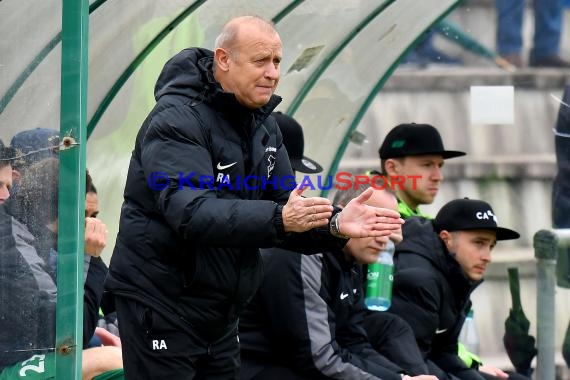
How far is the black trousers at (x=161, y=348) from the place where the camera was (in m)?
4.61

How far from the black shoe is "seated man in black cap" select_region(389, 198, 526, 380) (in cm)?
527

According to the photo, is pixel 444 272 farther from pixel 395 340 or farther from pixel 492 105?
pixel 492 105

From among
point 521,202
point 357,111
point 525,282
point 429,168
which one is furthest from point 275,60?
point 521,202

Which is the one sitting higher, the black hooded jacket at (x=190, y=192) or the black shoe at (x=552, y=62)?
the black shoe at (x=552, y=62)

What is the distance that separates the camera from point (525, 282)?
10328 mm

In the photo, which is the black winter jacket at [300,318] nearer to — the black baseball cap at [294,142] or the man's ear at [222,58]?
the black baseball cap at [294,142]

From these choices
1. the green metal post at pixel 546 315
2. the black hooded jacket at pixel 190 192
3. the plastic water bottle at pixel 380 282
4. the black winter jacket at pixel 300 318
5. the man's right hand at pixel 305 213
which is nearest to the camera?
the man's right hand at pixel 305 213

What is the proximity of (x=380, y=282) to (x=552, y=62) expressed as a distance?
6.19 meters

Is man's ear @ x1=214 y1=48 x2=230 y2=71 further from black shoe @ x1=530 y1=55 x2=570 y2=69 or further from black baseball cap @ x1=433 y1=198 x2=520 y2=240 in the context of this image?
black shoe @ x1=530 y1=55 x2=570 y2=69

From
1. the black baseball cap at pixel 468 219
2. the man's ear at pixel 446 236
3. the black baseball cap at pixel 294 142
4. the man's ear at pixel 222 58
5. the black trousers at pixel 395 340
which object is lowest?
the black trousers at pixel 395 340

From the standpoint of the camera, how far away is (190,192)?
14.3ft

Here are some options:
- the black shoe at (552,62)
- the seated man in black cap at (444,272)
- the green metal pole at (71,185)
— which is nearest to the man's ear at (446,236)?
the seated man in black cap at (444,272)

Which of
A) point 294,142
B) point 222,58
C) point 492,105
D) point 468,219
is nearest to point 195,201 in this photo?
point 222,58

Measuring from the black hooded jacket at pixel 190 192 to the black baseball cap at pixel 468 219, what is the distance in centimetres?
265
